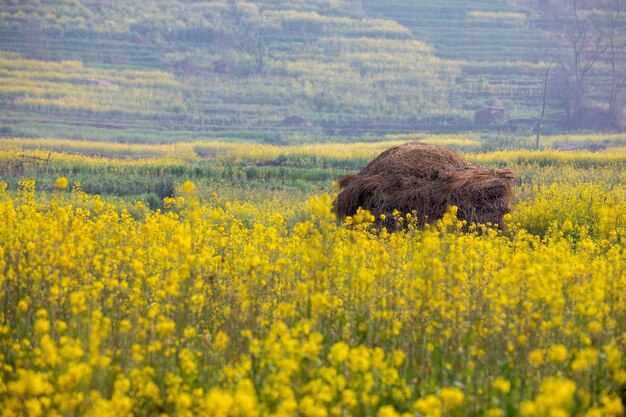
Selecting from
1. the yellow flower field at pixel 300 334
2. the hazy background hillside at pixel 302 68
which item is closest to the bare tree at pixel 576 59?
the hazy background hillside at pixel 302 68

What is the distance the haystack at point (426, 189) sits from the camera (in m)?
11.2

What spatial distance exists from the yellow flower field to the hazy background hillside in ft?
105

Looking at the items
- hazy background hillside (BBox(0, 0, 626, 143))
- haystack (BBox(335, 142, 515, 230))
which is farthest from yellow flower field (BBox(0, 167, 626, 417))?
hazy background hillside (BBox(0, 0, 626, 143))

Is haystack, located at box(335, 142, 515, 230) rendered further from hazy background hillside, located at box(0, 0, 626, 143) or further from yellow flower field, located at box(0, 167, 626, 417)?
hazy background hillside, located at box(0, 0, 626, 143)

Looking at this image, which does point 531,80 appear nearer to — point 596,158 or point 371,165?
point 596,158

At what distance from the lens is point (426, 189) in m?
11.3

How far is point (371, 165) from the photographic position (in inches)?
477

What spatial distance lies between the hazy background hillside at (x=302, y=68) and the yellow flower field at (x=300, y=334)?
3200 centimetres

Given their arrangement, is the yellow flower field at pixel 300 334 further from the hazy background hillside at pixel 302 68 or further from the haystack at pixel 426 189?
the hazy background hillside at pixel 302 68

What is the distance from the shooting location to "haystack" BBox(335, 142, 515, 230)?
440 inches

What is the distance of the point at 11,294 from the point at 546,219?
8.49 m

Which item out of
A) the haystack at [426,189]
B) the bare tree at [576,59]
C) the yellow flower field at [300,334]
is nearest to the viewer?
the yellow flower field at [300,334]

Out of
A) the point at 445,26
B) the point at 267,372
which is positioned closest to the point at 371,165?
the point at 267,372

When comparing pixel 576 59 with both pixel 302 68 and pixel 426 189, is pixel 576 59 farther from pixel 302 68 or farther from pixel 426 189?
pixel 426 189
